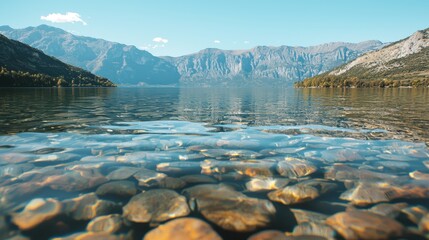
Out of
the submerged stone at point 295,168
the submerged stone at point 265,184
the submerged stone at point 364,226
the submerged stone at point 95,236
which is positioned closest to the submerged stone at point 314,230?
the submerged stone at point 364,226

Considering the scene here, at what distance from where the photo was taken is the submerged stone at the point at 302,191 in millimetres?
7180

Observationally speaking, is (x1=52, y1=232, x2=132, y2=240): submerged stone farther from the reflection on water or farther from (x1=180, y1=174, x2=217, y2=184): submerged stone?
the reflection on water

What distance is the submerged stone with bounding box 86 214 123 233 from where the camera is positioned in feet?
18.5

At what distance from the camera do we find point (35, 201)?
6859mm

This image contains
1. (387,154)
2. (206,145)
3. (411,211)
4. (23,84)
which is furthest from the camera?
(23,84)

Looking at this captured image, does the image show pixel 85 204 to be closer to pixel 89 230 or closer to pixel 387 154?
pixel 89 230

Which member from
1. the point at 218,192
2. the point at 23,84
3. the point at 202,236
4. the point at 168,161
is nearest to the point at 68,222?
the point at 202,236

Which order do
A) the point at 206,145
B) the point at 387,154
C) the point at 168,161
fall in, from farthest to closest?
the point at 206,145
the point at 387,154
the point at 168,161

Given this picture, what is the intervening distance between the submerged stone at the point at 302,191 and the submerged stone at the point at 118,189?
3.81 meters

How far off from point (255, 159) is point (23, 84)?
17047 cm

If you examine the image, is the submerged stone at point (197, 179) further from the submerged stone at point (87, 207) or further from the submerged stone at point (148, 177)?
the submerged stone at point (87, 207)

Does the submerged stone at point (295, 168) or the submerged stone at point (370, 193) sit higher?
the submerged stone at point (295, 168)

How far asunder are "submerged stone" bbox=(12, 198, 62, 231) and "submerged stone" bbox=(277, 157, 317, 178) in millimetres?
6544

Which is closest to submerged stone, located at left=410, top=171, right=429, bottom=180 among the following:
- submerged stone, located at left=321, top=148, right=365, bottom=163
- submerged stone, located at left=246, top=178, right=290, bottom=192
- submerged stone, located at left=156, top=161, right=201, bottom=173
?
submerged stone, located at left=321, top=148, right=365, bottom=163
